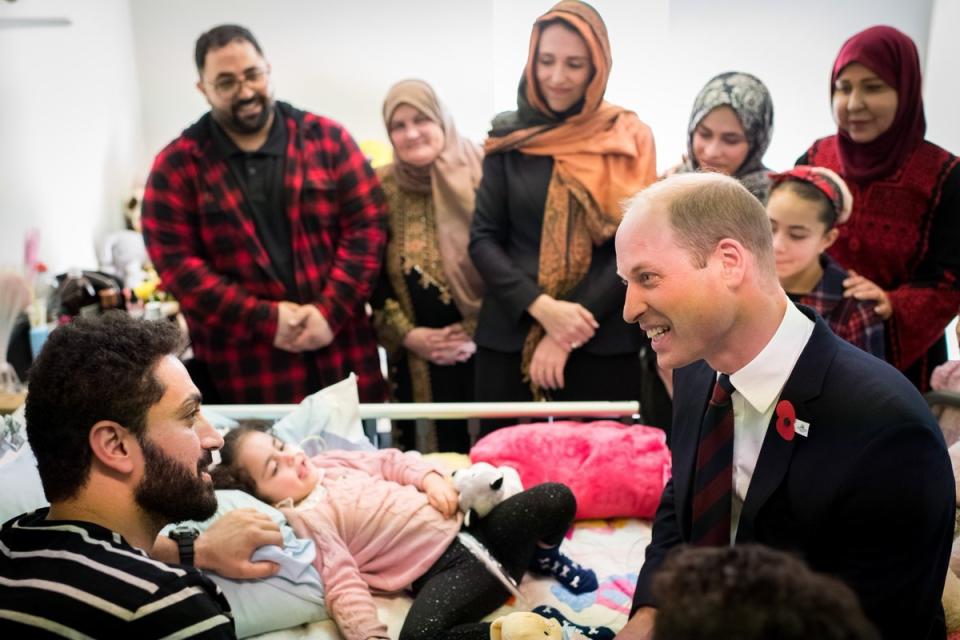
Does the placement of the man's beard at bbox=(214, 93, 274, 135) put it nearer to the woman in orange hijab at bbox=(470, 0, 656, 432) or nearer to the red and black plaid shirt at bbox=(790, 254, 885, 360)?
the woman in orange hijab at bbox=(470, 0, 656, 432)

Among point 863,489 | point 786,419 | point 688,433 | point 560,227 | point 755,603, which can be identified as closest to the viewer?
point 755,603

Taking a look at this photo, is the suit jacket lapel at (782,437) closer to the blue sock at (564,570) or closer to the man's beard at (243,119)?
the blue sock at (564,570)

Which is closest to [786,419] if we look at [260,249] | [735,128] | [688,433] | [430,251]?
[688,433]

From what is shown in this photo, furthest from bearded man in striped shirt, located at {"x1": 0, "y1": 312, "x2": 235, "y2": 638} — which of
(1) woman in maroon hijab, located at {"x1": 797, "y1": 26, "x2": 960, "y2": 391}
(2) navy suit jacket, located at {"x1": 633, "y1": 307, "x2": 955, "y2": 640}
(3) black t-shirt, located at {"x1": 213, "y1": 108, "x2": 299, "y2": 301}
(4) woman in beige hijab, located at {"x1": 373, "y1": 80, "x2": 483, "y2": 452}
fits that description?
(1) woman in maroon hijab, located at {"x1": 797, "y1": 26, "x2": 960, "y2": 391}

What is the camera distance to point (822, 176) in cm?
222

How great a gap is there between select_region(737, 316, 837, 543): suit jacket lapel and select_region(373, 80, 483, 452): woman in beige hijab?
1521 mm

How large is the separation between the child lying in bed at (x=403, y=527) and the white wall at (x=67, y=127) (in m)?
2.06

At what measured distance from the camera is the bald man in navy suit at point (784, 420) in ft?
4.06

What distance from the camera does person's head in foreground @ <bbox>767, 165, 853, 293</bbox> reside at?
2.19 m

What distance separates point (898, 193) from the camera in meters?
2.29

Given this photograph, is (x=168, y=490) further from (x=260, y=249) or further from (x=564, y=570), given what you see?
(x=260, y=249)

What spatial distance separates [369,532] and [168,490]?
2.58ft

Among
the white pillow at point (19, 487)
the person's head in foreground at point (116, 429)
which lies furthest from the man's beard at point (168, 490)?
the white pillow at point (19, 487)

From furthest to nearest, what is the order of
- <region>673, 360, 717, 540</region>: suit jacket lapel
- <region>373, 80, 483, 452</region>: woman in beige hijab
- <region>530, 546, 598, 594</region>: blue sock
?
<region>373, 80, 483, 452</region>: woman in beige hijab < <region>530, 546, 598, 594</region>: blue sock < <region>673, 360, 717, 540</region>: suit jacket lapel
